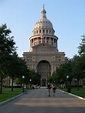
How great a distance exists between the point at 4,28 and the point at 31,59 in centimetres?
13760

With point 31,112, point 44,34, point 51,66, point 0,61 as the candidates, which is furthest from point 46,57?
point 31,112

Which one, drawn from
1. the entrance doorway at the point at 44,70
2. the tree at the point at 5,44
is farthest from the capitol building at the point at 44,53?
the tree at the point at 5,44

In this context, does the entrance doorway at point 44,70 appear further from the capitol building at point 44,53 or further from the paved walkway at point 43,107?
the paved walkway at point 43,107

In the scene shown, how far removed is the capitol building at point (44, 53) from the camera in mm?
180750

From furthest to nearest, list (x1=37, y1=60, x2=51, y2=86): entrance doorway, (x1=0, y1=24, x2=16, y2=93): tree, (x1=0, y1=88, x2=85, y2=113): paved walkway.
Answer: (x1=37, y1=60, x2=51, y2=86): entrance doorway → (x1=0, y1=24, x2=16, y2=93): tree → (x1=0, y1=88, x2=85, y2=113): paved walkway

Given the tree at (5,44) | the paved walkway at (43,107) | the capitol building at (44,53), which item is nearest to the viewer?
the paved walkway at (43,107)

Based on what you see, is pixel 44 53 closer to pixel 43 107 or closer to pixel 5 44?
pixel 5 44

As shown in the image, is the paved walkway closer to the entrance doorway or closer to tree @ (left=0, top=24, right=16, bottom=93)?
tree @ (left=0, top=24, right=16, bottom=93)

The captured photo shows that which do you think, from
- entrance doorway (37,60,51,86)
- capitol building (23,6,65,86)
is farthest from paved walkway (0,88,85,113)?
entrance doorway (37,60,51,86)

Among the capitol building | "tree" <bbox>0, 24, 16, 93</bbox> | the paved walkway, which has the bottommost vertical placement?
the paved walkway

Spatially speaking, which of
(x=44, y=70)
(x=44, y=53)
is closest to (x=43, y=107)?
(x=44, y=53)

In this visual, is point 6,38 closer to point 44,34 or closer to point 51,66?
point 51,66

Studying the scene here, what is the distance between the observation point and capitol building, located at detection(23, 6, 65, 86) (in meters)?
181

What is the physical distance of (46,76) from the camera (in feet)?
630
